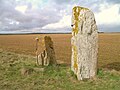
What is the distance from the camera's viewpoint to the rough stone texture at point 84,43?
13.8 m

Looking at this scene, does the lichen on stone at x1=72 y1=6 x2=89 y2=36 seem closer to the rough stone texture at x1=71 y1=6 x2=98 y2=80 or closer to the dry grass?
A: the rough stone texture at x1=71 y1=6 x2=98 y2=80

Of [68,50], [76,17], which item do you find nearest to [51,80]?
[76,17]

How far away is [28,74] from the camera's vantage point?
1453 centimetres

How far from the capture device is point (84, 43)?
13766 millimetres

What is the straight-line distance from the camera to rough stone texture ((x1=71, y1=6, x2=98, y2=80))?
541 inches

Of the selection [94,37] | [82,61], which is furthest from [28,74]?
[94,37]

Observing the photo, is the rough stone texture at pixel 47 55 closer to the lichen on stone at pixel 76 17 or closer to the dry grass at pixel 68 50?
the dry grass at pixel 68 50

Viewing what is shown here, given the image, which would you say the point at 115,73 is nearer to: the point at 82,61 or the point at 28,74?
the point at 82,61

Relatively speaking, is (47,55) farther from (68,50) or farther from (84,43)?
(68,50)

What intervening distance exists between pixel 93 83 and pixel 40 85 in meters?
2.87

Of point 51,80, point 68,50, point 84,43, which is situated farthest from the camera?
point 68,50

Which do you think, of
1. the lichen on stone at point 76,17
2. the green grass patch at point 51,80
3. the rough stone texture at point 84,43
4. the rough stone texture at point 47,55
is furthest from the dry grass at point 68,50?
the rough stone texture at point 84,43

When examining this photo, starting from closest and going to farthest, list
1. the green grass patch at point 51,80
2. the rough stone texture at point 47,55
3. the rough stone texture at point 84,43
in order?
the green grass patch at point 51,80, the rough stone texture at point 84,43, the rough stone texture at point 47,55

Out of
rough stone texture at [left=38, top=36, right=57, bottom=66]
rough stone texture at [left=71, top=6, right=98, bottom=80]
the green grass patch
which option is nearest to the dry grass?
rough stone texture at [left=38, top=36, right=57, bottom=66]
